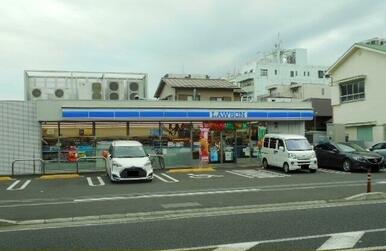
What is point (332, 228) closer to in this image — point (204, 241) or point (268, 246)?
point (268, 246)

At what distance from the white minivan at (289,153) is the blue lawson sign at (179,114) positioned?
2.78 meters

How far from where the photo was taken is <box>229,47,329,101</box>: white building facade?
88.3m

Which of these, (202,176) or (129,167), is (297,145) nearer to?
(202,176)

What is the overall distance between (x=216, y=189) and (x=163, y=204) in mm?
4153

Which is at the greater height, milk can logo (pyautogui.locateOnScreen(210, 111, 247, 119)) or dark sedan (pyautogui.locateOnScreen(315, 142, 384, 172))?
milk can logo (pyautogui.locateOnScreen(210, 111, 247, 119))

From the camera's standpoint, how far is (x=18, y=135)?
85.3 ft

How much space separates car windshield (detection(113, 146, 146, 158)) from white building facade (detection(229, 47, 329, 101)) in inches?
2528

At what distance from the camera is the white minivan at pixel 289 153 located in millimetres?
24312

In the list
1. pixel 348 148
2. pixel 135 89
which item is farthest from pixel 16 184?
pixel 348 148

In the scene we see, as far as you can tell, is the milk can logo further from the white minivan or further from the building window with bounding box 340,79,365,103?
the building window with bounding box 340,79,365,103

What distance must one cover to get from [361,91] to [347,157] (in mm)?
13322

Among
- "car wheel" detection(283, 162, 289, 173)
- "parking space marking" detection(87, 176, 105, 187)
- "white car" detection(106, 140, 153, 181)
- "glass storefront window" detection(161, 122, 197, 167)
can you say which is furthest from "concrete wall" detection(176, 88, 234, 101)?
"white car" detection(106, 140, 153, 181)

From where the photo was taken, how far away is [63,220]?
1131 centimetres

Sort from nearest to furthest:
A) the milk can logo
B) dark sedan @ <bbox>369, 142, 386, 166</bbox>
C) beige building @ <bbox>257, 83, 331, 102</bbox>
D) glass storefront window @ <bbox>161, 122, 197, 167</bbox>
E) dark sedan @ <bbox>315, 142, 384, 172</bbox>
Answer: dark sedan @ <bbox>315, 142, 384, 172</bbox> < dark sedan @ <bbox>369, 142, 386, 166</bbox> < glass storefront window @ <bbox>161, 122, 197, 167</bbox> < the milk can logo < beige building @ <bbox>257, 83, 331, 102</bbox>
